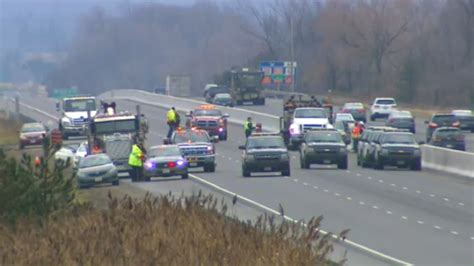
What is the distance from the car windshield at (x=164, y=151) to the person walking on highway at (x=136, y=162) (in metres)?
0.33

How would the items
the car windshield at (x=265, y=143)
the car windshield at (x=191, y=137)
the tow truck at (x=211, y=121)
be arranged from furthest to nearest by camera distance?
the tow truck at (x=211, y=121) → the car windshield at (x=191, y=137) → the car windshield at (x=265, y=143)

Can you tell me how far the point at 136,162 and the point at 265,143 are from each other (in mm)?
4498

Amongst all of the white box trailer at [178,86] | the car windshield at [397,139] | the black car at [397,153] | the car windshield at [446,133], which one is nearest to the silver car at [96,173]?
the black car at [397,153]

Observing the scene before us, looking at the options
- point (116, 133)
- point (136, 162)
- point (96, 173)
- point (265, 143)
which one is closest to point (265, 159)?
point (265, 143)

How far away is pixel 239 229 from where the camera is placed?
19438mm

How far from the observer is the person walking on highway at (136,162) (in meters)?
47.2

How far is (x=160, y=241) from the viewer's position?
18125 mm

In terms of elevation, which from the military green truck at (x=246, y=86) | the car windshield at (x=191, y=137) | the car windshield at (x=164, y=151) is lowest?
the car windshield at (x=164, y=151)

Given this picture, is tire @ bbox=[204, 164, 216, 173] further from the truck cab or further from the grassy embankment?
the grassy embankment

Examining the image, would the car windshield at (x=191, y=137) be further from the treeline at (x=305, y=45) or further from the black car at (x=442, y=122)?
the treeline at (x=305, y=45)

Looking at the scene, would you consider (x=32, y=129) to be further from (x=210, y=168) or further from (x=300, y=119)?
(x=210, y=168)

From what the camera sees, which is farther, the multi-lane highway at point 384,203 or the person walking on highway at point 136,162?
the person walking on highway at point 136,162

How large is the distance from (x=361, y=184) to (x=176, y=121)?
22885 millimetres

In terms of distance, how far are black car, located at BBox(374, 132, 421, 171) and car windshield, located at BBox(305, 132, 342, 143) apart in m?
1.53
